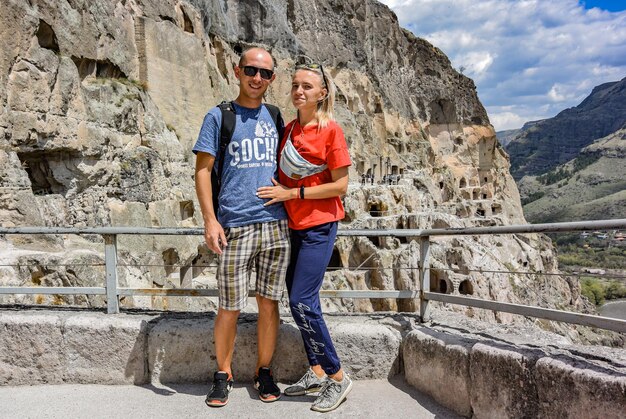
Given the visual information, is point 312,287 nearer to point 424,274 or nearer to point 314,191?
point 314,191

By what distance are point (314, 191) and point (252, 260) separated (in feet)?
1.97

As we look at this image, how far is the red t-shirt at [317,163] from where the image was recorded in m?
2.82

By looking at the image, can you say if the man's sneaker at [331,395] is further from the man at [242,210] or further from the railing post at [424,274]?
the railing post at [424,274]

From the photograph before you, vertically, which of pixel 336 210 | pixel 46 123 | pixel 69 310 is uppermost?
pixel 46 123

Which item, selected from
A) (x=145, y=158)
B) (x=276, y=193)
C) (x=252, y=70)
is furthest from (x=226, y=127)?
(x=145, y=158)

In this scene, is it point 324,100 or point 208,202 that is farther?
point 324,100

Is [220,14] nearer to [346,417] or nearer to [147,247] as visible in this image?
[147,247]

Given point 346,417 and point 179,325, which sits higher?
point 179,325

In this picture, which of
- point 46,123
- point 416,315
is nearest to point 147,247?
point 46,123

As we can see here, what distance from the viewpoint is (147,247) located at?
536 inches

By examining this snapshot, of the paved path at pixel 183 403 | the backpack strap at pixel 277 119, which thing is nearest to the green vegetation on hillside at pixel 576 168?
the paved path at pixel 183 403

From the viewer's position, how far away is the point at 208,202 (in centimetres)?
280

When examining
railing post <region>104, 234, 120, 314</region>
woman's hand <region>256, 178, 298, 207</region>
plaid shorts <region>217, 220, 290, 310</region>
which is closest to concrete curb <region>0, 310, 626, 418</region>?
railing post <region>104, 234, 120, 314</region>

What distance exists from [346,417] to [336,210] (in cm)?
128
